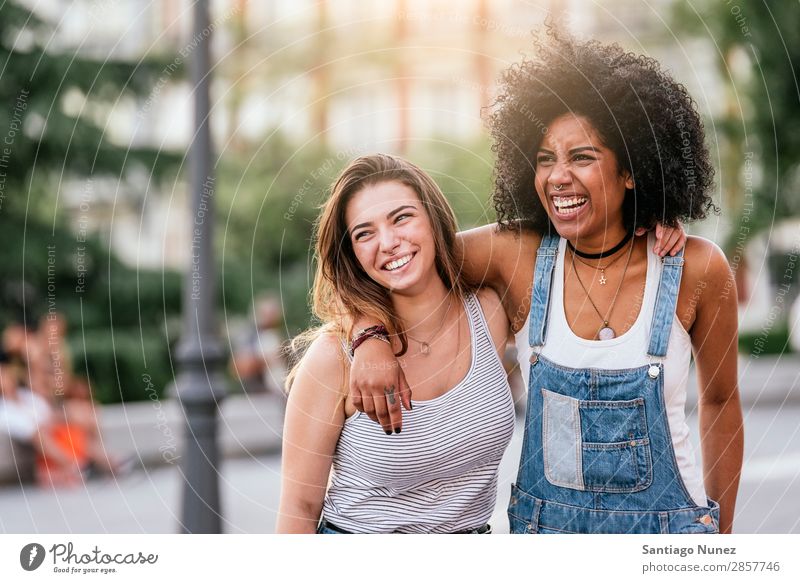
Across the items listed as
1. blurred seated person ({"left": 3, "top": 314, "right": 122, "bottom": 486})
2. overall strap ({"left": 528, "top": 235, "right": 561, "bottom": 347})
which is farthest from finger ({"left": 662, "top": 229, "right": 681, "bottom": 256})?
blurred seated person ({"left": 3, "top": 314, "right": 122, "bottom": 486})

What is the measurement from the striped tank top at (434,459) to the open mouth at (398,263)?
160 mm

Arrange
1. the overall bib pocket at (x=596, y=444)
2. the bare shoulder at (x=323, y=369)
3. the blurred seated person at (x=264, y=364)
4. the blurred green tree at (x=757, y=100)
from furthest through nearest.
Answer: the blurred seated person at (x=264, y=364), the blurred green tree at (x=757, y=100), the overall bib pocket at (x=596, y=444), the bare shoulder at (x=323, y=369)

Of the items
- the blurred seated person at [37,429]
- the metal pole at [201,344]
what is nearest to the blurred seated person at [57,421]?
the blurred seated person at [37,429]

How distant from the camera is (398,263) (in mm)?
2029

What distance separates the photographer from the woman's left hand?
6.61 ft

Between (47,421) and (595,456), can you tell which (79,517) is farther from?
(595,456)

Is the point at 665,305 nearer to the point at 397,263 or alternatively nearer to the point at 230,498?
the point at 397,263

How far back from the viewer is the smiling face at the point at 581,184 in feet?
6.71

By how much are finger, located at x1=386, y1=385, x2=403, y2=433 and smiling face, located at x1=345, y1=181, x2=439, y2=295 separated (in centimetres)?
22

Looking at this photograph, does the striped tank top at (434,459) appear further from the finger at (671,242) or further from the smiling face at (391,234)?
the finger at (671,242)

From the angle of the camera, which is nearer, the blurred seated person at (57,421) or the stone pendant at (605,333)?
the stone pendant at (605,333)

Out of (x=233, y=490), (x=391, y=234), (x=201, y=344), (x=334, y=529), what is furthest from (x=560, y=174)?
(x=233, y=490)
